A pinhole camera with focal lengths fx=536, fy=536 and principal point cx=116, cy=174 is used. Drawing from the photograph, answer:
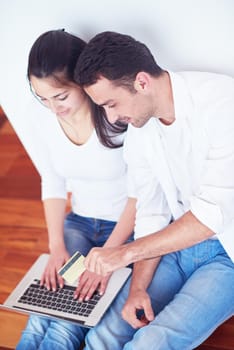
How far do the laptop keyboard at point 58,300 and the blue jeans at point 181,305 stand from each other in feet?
0.23

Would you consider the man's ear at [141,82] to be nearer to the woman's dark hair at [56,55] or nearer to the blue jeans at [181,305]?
the woman's dark hair at [56,55]

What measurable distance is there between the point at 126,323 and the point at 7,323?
0.52 m

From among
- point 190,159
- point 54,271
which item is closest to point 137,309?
point 54,271

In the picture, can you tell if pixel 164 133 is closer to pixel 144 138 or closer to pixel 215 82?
pixel 144 138

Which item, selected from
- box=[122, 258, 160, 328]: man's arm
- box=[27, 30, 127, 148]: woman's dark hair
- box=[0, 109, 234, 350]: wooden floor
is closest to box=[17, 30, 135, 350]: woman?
box=[27, 30, 127, 148]: woman's dark hair

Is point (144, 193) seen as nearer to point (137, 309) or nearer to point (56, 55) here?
point (137, 309)

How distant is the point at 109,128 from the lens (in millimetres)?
1452

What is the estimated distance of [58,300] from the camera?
4.87ft

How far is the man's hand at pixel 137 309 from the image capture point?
135cm

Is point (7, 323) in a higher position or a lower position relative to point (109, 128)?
lower

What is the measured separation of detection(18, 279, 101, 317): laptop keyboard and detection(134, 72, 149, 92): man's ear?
593 millimetres

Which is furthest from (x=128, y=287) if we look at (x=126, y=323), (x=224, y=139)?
(x=224, y=139)

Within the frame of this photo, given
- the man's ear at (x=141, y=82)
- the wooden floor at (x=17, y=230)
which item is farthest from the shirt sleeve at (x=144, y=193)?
the wooden floor at (x=17, y=230)

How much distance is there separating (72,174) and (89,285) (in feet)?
1.07
